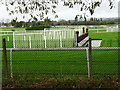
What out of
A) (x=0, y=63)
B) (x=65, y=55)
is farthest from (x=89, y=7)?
(x=65, y=55)

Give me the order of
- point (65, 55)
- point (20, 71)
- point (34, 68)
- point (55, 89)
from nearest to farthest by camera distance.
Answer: point (55, 89) → point (20, 71) → point (34, 68) → point (65, 55)

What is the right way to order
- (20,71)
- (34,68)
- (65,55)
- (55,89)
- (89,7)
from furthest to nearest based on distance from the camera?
(65,55), (34,68), (20,71), (89,7), (55,89)

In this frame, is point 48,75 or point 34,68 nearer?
point 48,75

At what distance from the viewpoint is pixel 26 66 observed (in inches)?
333

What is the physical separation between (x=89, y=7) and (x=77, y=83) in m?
2.25

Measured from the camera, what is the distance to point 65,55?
35.2 ft

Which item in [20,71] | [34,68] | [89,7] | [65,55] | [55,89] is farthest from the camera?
[65,55]

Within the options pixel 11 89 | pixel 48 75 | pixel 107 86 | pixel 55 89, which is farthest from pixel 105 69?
pixel 11 89

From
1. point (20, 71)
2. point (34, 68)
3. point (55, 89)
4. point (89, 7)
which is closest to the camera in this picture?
point (55, 89)

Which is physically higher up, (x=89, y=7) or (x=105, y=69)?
(x=89, y=7)

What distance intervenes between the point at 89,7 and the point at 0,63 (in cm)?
312

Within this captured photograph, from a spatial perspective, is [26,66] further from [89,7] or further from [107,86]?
[107,86]

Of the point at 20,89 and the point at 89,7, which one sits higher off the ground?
the point at 89,7

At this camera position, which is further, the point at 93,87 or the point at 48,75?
the point at 48,75
